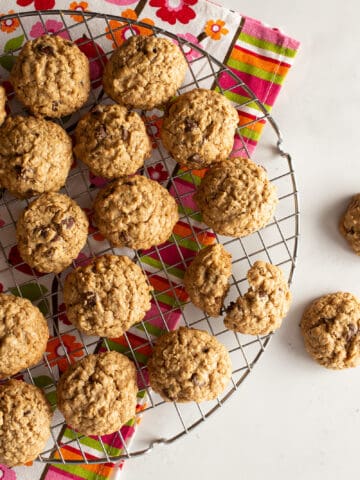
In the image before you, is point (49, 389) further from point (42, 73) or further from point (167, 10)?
point (167, 10)

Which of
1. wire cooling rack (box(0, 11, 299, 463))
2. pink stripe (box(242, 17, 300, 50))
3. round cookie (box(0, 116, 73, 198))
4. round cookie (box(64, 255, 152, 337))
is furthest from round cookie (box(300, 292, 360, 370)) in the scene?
round cookie (box(0, 116, 73, 198))

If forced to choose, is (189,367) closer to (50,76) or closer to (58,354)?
(58,354)

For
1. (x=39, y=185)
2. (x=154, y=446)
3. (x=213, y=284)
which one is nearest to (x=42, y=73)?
(x=39, y=185)

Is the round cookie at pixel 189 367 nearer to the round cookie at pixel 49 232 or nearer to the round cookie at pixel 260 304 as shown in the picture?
the round cookie at pixel 260 304

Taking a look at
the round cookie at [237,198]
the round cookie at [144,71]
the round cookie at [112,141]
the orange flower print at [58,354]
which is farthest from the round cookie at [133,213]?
the orange flower print at [58,354]

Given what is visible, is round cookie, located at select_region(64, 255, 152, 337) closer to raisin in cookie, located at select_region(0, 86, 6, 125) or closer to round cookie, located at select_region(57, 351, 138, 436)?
round cookie, located at select_region(57, 351, 138, 436)

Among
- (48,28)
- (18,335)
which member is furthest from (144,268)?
(48,28)
